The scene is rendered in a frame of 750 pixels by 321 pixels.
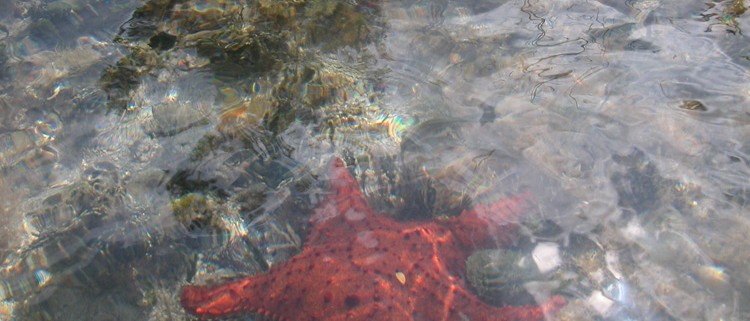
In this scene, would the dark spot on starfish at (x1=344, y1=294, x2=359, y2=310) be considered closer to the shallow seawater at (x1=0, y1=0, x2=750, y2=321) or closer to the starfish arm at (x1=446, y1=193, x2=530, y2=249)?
the shallow seawater at (x1=0, y1=0, x2=750, y2=321)

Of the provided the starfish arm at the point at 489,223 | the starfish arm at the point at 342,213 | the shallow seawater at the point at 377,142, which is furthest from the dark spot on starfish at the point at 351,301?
the starfish arm at the point at 489,223

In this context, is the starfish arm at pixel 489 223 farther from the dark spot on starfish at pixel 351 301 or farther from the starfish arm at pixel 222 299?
the starfish arm at pixel 222 299

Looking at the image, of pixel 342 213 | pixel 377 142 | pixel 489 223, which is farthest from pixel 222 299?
pixel 489 223

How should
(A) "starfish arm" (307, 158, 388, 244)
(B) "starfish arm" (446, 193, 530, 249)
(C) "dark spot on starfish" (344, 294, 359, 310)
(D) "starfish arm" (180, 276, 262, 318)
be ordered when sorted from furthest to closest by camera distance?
(B) "starfish arm" (446, 193, 530, 249) < (A) "starfish arm" (307, 158, 388, 244) < (D) "starfish arm" (180, 276, 262, 318) < (C) "dark spot on starfish" (344, 294, 359, 310)

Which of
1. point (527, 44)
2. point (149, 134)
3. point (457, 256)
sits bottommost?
point (457, 256)

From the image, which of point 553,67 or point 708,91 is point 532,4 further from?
point 708,91

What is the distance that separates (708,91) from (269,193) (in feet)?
13.2

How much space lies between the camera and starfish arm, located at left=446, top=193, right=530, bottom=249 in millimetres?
3875

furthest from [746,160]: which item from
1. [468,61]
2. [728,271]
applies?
[468,61]

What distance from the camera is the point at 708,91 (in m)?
4.46

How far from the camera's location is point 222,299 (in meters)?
3.35

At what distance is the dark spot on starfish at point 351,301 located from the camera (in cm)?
315

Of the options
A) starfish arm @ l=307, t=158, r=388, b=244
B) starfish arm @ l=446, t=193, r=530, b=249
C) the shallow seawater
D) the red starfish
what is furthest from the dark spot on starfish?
starfish arm @ l=446, t=193, r=530, b=249

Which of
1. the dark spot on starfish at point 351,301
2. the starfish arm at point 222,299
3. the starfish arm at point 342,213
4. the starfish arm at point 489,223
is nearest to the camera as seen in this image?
the dark spot on starfish at point 351,301
